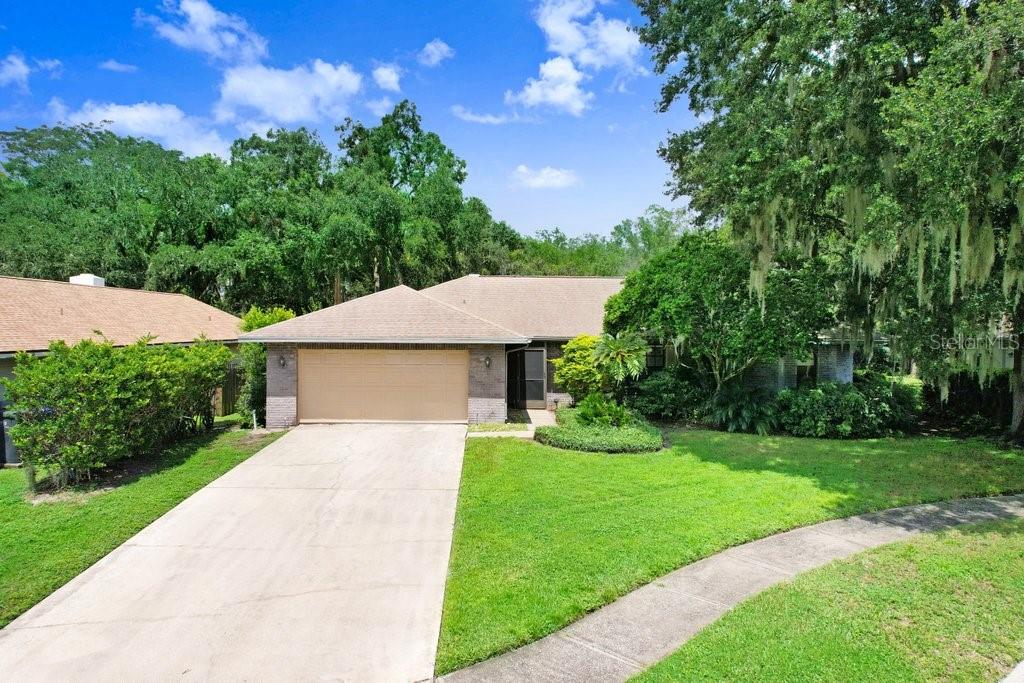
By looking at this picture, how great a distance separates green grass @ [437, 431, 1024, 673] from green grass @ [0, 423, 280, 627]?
3.88 meters

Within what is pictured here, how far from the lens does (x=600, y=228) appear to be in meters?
51.8

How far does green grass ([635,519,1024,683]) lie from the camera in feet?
12.7

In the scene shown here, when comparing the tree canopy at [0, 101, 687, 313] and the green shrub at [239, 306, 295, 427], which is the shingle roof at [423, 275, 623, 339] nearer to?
the tree canopy at [0, 101, 687, 313]

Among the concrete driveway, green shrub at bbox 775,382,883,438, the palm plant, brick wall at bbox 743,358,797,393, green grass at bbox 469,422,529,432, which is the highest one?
the palm plant

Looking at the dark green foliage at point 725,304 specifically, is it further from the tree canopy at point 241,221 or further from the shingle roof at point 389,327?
the tree canopy at point 241,221

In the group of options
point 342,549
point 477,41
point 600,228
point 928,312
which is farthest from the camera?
point 600,228

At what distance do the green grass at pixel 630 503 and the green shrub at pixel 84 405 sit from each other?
209 inches

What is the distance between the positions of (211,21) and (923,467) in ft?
62.3

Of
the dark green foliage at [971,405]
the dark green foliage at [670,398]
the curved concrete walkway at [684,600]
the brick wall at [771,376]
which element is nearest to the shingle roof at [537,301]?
the dark green foliage at [670,398]

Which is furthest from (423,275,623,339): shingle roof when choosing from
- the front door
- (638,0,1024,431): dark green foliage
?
(638,0,1024,431): dark green foliage

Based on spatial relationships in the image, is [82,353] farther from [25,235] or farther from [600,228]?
[600,228]

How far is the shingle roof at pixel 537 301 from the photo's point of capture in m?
16.2

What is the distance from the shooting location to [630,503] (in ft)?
24.6

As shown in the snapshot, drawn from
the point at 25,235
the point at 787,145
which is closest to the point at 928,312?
the point at 787,145
